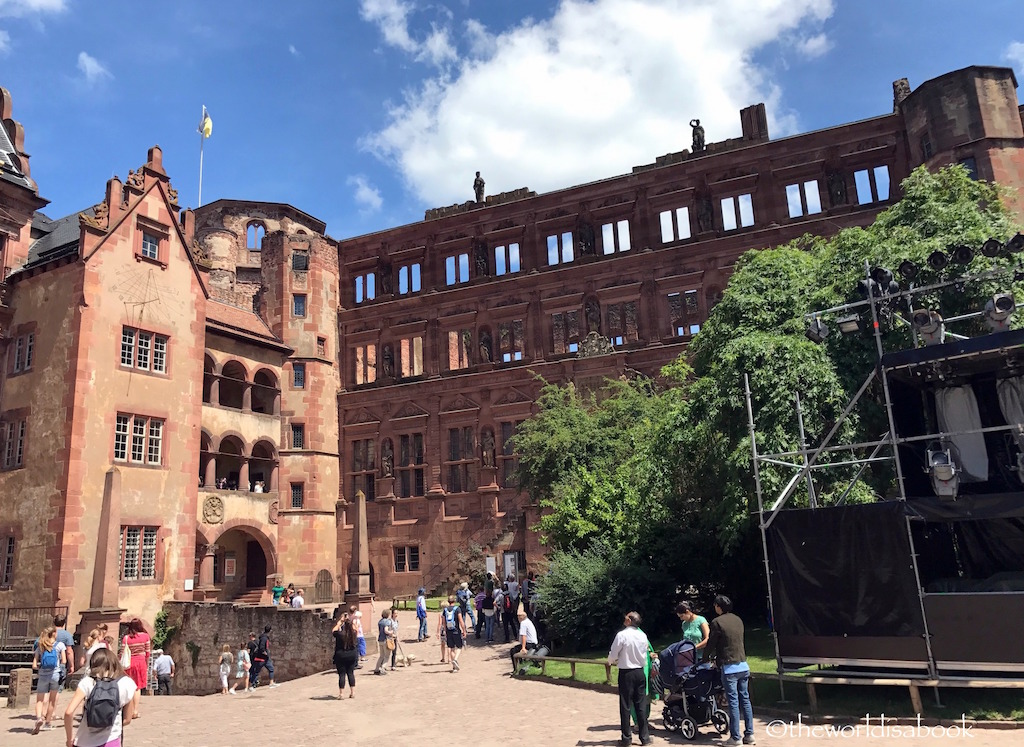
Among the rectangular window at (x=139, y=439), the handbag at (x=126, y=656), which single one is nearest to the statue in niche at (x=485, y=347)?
the rectangular window at (x=139, y=439)

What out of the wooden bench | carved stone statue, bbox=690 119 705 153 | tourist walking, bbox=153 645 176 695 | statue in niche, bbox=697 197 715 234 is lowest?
tourist walking, bbox=153 645 176 695

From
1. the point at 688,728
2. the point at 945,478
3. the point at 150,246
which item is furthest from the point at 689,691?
the point at 150,246

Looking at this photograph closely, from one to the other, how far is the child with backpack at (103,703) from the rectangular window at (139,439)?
2073 centimetres

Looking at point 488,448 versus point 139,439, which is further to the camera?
point 488,448

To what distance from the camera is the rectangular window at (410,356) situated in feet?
137

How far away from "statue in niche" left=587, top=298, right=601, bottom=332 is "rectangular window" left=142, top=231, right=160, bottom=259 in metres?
18.5

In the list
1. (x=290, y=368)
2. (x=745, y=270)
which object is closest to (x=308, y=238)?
(x=290, y=368)

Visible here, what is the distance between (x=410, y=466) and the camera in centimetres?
3981

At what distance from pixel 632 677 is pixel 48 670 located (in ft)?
33.9

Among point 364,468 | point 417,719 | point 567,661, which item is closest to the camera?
point 417,719

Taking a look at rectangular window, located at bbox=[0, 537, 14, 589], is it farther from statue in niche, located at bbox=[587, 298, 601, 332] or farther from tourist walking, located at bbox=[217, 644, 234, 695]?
statue in niche, located at bbox=[587, 298, 601, 332]

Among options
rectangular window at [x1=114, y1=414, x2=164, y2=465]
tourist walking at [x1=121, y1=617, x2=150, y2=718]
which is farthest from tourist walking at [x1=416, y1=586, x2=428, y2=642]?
rectangular window at [x1=114, y1=414, x2=164, y2=465]

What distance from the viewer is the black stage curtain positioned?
11.8 m

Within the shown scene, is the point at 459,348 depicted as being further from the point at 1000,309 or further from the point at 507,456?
the point at 1000,309
